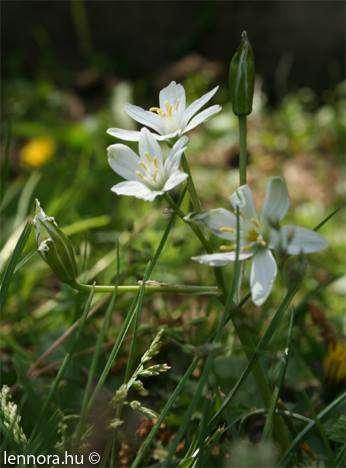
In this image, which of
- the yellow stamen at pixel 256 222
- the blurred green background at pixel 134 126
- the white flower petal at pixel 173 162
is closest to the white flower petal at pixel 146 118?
the white flower petal at pixel 173 162

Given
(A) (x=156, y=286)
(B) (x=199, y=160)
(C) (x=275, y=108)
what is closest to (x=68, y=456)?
(A) (x=156, y=286)

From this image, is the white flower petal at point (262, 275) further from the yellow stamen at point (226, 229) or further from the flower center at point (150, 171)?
the flower center at point (150, 171)

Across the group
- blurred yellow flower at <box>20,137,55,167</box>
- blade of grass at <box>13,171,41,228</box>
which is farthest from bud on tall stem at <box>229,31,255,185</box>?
blurred yellow flower at <box>20,137,55,167</box>

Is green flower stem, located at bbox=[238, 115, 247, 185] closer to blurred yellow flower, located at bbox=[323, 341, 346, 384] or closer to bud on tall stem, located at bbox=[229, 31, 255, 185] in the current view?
bud on tall stem, located at bbox=[229, 31, 255, 185]

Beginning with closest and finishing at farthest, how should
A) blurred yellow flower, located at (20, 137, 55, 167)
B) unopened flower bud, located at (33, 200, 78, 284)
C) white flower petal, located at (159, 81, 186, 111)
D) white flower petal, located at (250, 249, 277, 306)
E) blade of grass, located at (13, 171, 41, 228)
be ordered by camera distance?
white flower petal, located at (250, 249, 277, 306)
unopened flower bud, located at (33, 200, 78, 284)
white flower petal, located at (159, 81, 186, 111)
blade of grass, located at (13, 171, 41, 228)
blurred yellow flower, located at (20, 137, 55, 167)

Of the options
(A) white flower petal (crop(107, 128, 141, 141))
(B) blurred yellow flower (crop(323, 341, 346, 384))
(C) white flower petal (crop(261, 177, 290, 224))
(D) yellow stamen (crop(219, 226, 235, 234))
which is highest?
(A) white flower petal (crop(107, 128, 141, 141))

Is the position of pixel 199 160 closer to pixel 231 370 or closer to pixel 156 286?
pixel 231 370

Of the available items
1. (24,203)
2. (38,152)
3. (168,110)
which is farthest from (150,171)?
(38,152)
